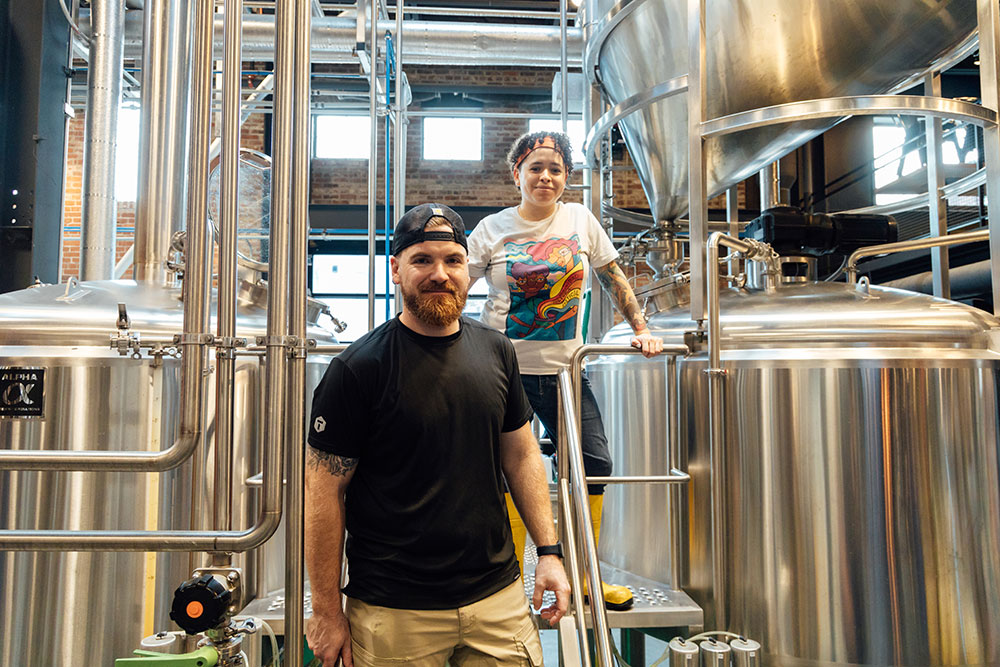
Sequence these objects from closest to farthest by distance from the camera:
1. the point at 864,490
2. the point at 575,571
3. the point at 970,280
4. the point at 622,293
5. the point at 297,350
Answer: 1. the point at 297,350
2. the point at 575,571
3. the point at 864,490
4. the point at 622,293
5. the point at 970,280

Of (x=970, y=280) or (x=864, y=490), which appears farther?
(x=970, y=280)

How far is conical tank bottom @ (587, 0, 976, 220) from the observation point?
248 centimetres

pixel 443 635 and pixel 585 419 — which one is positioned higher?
pixel 585 419

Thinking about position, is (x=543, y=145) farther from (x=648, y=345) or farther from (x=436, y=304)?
(x=436, y=304)

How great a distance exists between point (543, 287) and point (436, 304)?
731 mm

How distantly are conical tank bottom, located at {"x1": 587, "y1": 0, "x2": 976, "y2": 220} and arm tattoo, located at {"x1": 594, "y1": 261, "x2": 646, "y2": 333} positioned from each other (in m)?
0.48

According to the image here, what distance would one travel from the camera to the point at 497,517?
57.9 inches

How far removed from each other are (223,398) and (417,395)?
354mm

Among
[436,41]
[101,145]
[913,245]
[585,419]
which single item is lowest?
[585,419]

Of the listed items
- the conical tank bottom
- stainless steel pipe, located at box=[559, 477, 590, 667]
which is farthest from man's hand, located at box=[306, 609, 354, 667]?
the conical tank bottom

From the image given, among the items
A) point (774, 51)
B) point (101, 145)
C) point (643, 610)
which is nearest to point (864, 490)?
point (643, 610)

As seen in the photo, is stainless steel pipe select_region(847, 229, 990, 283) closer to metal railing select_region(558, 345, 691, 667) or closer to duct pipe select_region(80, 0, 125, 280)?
metal railing select_region(558, 345, 691, 667)

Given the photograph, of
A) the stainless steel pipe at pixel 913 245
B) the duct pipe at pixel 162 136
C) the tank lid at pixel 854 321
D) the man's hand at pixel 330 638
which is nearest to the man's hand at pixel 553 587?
the man's hand at pixel 330 638

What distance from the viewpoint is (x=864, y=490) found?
6.42 feet
